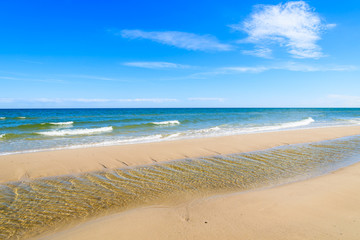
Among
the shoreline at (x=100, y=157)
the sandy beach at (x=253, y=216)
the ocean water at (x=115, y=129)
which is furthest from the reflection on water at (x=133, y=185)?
the ocean water at (x=115, y=129)

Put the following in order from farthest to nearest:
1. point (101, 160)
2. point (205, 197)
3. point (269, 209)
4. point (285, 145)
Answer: point (285, 145)
point (101, 160)
point (205, 197)
point (269, 209)

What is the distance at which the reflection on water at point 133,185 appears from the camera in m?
3.99

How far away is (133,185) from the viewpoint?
554cm

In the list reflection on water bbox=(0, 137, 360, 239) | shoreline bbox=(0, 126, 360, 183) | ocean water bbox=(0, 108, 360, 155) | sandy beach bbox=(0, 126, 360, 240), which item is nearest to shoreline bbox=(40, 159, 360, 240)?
sandy beach bbox=(0, 126, 360, 240)

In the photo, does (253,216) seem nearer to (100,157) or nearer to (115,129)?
(100,157)

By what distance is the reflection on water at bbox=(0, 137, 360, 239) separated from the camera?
157 inches

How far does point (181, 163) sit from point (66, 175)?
154 inches

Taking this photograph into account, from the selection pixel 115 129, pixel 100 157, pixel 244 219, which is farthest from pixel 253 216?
pixel 115 129

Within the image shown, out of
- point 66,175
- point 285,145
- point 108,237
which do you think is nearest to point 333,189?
point 108,237

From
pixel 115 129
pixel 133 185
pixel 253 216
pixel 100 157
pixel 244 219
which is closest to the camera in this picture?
pixel 244 219

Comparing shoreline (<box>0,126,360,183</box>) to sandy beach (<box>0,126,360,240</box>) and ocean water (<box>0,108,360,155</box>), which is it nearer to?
sandy beach (<box>0,126,360,240</box>)

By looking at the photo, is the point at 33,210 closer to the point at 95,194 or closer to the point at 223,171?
the point at 95,194

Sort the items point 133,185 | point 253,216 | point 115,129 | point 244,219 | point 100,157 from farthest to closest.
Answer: point 115,129
point 100,157
point 133,185
point 253,216
point 244,219

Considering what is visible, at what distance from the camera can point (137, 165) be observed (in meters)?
7.63
